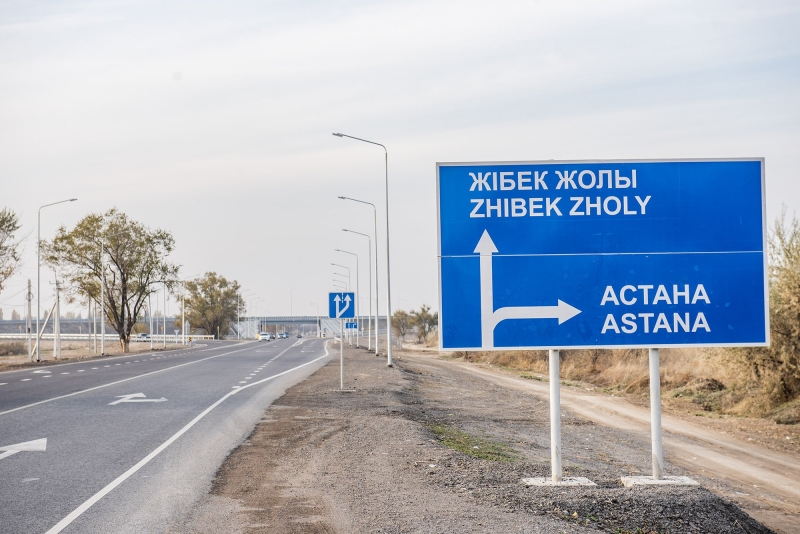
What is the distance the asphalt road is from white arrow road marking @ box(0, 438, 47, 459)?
47 mm

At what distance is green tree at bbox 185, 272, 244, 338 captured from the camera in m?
148

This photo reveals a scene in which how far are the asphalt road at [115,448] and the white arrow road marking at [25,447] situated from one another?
5 centimetres

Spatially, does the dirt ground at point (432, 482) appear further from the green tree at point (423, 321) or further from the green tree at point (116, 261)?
the green tree at point (423, 321)

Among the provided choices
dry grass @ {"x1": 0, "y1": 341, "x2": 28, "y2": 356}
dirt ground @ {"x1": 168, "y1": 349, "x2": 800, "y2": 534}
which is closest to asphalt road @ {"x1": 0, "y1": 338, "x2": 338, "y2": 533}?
dirt ground @ {"x1": 168, "y1": 349, "x2": 800, "y2": 534}

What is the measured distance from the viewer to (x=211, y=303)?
14862 cm

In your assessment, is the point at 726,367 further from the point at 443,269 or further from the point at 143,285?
the point at 143,285

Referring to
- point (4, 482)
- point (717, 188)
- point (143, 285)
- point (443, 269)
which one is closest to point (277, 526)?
point (443, 269)

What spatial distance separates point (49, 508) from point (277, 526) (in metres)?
2.59

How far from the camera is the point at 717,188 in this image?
9.98 m

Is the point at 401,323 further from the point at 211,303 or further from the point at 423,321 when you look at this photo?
the point at 211,303

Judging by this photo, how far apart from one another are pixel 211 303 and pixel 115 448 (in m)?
139

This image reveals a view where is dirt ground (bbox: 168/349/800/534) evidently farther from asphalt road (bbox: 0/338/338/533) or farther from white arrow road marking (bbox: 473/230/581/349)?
white arrow road marking (bbox: 473/230/581/349)

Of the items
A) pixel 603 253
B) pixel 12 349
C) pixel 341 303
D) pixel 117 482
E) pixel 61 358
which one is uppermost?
pixel 603 253

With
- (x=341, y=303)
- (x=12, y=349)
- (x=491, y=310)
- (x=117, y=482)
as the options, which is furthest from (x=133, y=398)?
(x=12, y=349)
